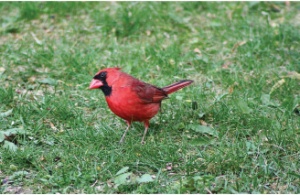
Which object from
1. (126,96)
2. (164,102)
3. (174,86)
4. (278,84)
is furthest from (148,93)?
(278,84)

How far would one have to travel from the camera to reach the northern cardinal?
4648 mm

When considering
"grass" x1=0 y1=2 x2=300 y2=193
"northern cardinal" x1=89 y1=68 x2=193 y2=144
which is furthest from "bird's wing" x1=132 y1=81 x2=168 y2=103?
"grass" x1=0 y1=2 x2=300 y2=193

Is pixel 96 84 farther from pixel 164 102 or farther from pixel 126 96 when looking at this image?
pixel 164 102

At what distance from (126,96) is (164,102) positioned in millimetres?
872

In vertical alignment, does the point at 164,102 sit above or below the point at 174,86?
below

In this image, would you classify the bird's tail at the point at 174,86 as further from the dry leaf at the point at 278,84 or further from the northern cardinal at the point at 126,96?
the dry leaf at the point at 278,84

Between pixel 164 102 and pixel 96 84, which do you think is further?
pixel 164 102

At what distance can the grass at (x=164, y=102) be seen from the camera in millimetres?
4148

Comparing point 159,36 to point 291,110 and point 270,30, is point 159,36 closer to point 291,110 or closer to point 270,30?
point 270,30

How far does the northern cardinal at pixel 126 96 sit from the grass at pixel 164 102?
0.21 meters

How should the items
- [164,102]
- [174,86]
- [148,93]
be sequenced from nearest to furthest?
[148,93] → [174,86] → [164,102]

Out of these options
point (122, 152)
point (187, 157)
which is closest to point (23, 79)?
point (122, 152)

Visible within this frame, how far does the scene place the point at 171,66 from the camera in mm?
6137

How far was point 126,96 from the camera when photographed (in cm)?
466
